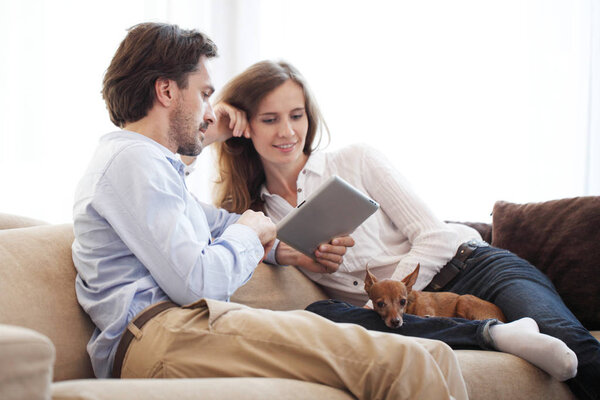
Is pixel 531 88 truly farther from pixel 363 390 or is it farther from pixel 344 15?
pixel 363 390

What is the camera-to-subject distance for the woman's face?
238 centimetres

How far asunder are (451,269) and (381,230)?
323 millimetres

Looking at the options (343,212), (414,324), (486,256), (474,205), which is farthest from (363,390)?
(474,205)

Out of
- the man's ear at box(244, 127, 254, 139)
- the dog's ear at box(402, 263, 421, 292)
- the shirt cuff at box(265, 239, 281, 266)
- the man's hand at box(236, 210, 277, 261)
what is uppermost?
the man's ear at box(244, 127, 254, 139)

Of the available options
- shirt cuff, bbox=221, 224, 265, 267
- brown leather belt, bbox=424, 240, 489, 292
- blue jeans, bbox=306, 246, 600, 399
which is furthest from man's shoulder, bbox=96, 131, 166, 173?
brown leather belt, bbox=424, 240, 489, 292

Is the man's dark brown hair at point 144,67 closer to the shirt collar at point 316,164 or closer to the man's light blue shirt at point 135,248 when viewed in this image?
the man's light blue shirt at point 135,248

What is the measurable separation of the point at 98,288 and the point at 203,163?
2.70m

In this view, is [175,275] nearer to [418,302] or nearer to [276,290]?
[276,290]

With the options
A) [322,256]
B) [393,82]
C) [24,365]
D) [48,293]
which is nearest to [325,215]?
[322,256]

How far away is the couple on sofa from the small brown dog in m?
Result: 0.05

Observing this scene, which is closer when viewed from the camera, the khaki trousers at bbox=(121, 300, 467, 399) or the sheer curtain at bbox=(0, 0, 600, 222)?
the khaki trousers at bbox=(121, 300, 467, 399)

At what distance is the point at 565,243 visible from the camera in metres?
2.43

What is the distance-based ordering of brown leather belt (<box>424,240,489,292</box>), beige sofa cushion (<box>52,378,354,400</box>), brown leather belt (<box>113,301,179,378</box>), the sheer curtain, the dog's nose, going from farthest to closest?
the sheer curtain, brown leather belt (<box>424,240,489,292</box>), the dog's nose, brown leather belt (<box>113,301,179,378</box>), beige sofa cushion (<box>52,378,354,400</box>)

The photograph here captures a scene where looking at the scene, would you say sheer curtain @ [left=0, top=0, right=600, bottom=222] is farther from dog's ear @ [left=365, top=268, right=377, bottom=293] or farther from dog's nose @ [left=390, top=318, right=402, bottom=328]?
dog's nose @ [left=390, top=318, right=402, bottom=328]
